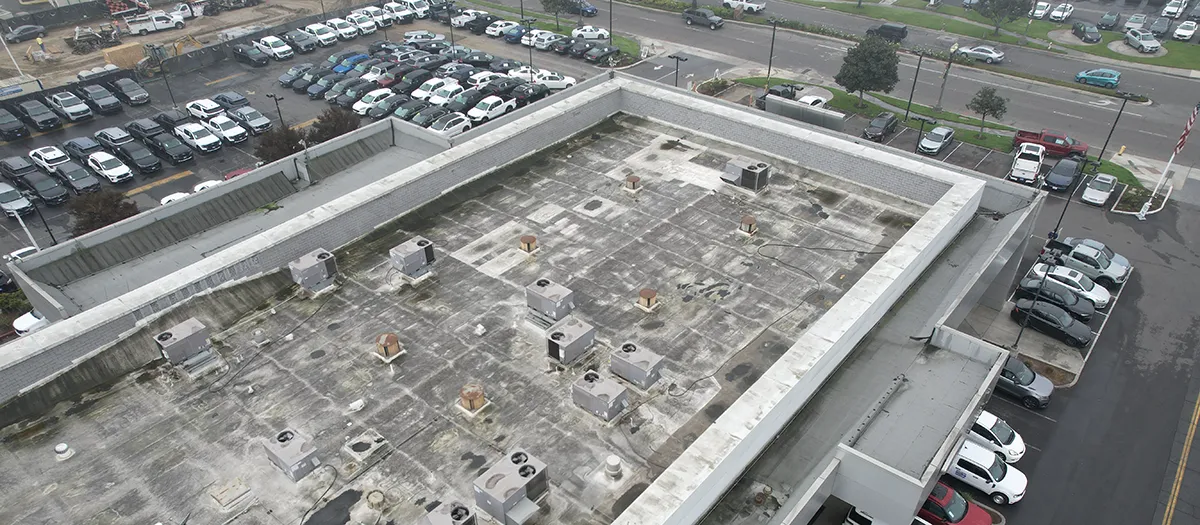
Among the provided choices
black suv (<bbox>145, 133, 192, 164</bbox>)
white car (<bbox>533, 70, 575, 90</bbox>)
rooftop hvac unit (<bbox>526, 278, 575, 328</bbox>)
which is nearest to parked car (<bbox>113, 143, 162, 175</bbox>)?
black suv (<bbox>145, 133, 192, 164</bbox>)

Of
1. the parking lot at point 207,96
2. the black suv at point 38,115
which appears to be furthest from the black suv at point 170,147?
the black suv at point 38,115

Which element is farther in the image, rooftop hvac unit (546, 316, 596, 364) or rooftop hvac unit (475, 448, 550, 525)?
rooftop hvac unit (546, 316, 596, 364)

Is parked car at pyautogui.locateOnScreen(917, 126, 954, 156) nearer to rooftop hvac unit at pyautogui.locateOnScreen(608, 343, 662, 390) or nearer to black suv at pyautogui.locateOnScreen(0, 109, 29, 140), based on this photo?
rooftop hvac unit at pyautogui.locateOnScreen(608, 343, 662, 390)

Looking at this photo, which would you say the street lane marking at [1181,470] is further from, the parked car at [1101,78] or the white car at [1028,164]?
the parked car at [1101,78]

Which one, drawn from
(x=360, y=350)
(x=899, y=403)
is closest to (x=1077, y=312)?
(x=899, y=403)

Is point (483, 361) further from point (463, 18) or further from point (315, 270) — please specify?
point (463, 18)
